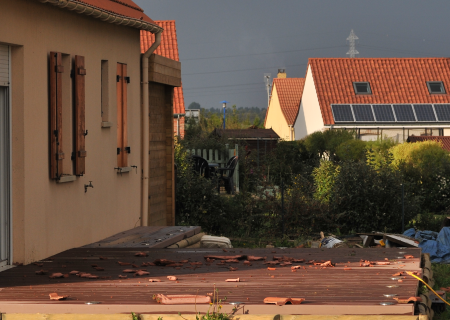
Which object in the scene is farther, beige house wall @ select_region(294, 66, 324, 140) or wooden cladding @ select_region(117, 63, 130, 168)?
beige house wall @ select_region(294, 66, 324, 140)

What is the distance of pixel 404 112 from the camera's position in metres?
36.0

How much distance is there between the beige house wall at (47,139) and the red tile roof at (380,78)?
26697 mm

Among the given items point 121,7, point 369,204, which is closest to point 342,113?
point 369,204

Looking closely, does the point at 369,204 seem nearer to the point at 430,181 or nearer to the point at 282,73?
the point at 430,181

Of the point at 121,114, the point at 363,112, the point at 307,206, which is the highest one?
the point at 363,112

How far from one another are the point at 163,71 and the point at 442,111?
26639 mm

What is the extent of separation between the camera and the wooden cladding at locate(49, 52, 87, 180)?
830 cm

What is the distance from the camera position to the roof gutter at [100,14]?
26.6 ft

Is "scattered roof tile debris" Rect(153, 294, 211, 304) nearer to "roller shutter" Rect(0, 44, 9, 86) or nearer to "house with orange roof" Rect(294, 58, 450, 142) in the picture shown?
"roller shutter" Rect(0, 44, 9, 86)

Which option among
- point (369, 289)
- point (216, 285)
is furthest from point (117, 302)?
point (369, 289)

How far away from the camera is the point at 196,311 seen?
551 cm

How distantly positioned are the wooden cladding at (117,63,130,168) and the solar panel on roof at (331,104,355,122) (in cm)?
2546

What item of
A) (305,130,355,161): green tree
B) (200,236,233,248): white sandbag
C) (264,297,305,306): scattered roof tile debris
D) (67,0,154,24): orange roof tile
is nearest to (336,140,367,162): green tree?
(305,130,355,161): green tree

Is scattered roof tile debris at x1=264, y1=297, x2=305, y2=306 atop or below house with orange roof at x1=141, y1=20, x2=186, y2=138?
below
